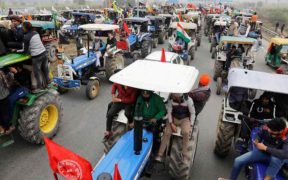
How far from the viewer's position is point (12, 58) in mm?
5316

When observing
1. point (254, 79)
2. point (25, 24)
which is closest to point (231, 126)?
point (254, 79)

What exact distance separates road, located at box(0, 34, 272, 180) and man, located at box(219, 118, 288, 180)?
3.99 ft

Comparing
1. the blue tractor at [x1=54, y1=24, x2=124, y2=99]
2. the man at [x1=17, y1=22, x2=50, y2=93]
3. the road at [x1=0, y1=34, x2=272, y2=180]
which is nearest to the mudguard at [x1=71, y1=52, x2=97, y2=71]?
the blue tractor at [x1=54, y1=24, x2=124, y2=99]

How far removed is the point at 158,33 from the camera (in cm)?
1872

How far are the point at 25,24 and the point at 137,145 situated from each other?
3689 millimetres

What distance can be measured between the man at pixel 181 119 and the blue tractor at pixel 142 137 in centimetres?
10

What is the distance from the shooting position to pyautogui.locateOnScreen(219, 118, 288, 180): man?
3900mm

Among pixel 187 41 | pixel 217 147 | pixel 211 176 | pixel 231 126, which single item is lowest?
pixel 211 176

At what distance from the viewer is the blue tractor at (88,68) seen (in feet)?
27.8

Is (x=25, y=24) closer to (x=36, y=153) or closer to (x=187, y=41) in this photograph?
(x=36, y=153)

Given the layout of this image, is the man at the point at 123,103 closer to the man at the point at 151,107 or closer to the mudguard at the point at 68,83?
the man at the point at 151,107

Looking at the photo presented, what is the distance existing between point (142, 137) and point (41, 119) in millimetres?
2969

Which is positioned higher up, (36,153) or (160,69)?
(160,69)

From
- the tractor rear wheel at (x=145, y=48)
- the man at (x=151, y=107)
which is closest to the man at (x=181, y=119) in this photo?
the man at (x=151, y=107)
